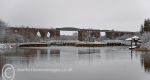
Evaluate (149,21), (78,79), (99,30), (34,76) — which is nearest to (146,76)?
(78,79)

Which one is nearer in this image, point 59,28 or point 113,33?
Result: point 59,28

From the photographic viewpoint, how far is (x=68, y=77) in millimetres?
13898

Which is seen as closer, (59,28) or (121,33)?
(59,28)

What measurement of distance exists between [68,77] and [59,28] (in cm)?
12173

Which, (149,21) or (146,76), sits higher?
(149,21)

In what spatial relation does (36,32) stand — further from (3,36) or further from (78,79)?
(78,79)

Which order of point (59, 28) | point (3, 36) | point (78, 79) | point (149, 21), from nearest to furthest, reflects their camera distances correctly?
point (78, 79)
point (3, 36)
point (149, 21)
point (59, 28)

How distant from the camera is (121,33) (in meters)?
149

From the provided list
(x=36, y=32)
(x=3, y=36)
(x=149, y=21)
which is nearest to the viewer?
(x=3, y=36)

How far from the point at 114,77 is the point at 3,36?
200 ft

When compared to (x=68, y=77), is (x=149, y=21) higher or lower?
higher

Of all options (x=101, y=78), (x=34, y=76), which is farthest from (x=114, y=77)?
(x=34, y=76)

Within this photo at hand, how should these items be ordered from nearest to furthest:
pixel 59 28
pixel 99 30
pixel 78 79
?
pixel 78 79 < pixel 59 28 < pixel 99 30

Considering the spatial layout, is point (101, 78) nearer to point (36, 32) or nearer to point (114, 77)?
point (114, 77)
